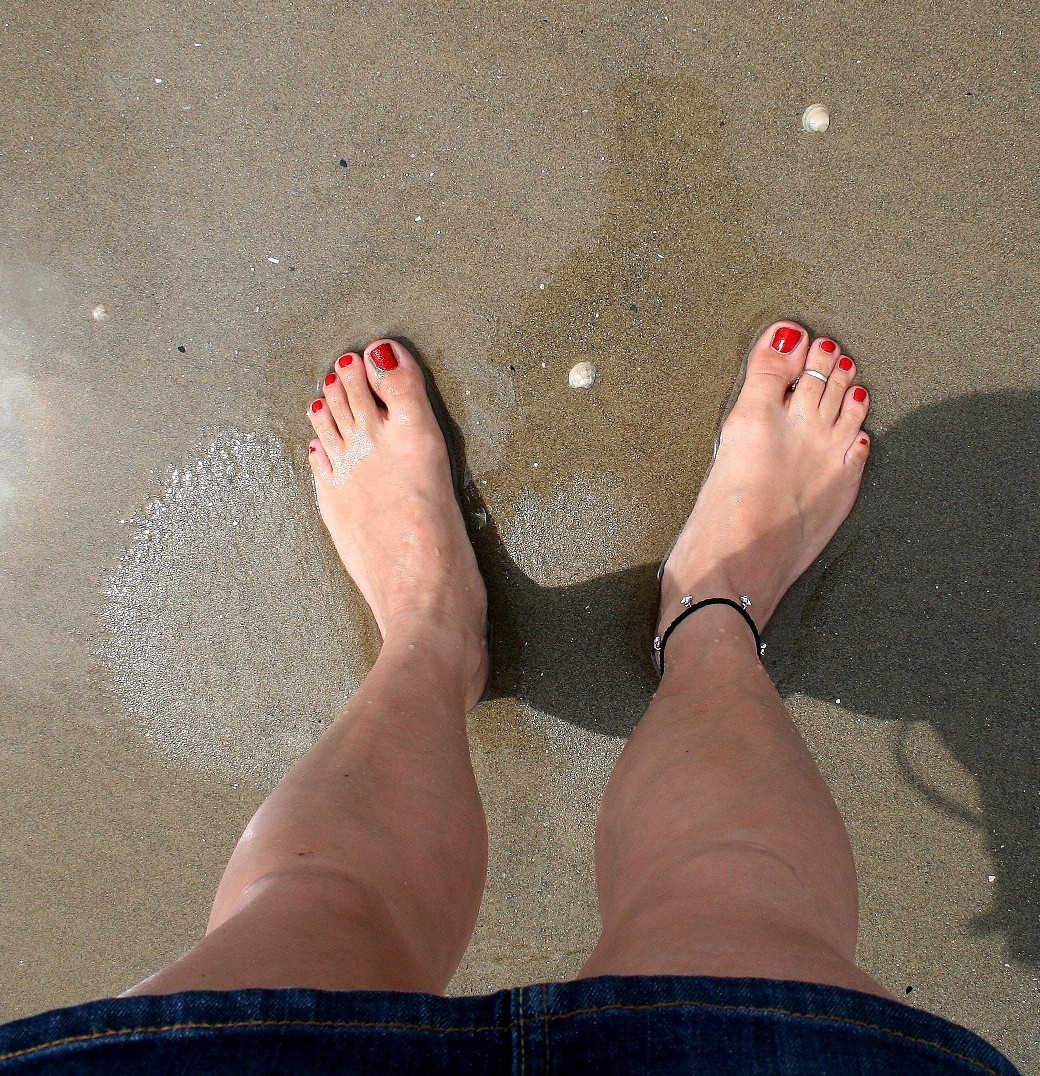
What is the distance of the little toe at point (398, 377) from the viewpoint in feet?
6.08

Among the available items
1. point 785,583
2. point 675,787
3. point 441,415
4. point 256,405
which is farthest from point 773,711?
point 256,405

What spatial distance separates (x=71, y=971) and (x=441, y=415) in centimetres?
169

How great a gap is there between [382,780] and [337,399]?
0.95 m

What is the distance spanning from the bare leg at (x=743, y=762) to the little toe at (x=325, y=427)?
0.88m

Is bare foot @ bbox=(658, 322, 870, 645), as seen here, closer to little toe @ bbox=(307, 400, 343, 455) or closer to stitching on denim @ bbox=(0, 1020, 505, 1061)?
little toe @ bbox=(307, 400, 343, 455)

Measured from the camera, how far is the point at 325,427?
191 centimetres

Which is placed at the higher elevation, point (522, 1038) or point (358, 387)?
point (358, 387)

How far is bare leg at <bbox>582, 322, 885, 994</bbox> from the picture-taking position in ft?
3.45

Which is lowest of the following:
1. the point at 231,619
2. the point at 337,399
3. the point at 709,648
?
the point at 709,648

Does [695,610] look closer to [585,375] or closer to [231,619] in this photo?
[585,375]

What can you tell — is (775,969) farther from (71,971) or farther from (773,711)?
(71,971)

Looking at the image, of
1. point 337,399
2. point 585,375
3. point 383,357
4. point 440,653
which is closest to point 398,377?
point 383,357

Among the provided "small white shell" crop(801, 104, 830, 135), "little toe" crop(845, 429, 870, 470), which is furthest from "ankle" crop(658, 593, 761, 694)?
"small white shell" crop(801, 104, 830, 135)

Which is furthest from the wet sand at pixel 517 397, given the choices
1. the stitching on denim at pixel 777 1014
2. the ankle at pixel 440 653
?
the stitching on denim at pixel 777 1014
